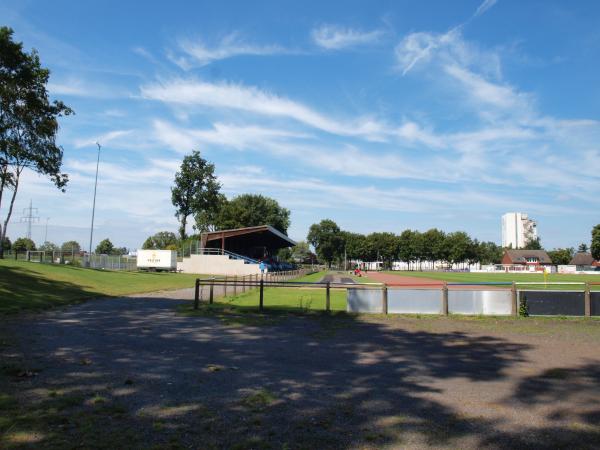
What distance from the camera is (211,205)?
86.4m

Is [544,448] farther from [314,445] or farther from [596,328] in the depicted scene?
[596,328]

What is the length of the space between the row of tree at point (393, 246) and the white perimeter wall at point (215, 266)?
93.1 meters

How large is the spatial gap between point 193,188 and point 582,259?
13056 cm

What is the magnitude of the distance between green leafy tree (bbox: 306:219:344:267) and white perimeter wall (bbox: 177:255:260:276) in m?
104

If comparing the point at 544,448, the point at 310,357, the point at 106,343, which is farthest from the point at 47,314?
the point at 544,448

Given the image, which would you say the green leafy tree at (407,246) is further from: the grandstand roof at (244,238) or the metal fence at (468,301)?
the metal fence at (468,301)

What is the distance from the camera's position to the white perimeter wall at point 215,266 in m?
61.8

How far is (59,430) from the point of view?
5082mm

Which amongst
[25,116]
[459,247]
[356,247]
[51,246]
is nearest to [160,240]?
[51,246]

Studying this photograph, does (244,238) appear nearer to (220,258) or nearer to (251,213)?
(220,258)

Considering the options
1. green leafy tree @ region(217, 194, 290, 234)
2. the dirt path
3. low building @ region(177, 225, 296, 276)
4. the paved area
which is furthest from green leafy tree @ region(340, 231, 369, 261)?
the paved area

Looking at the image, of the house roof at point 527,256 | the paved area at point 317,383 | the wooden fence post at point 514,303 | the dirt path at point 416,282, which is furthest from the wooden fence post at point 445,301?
the house roof at point 527,256

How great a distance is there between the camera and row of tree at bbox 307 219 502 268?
143 meters

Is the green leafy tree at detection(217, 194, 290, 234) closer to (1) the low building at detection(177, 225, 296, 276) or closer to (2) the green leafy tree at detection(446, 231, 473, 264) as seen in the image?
(1) the low building at detection(177, 225, 296, 276)
